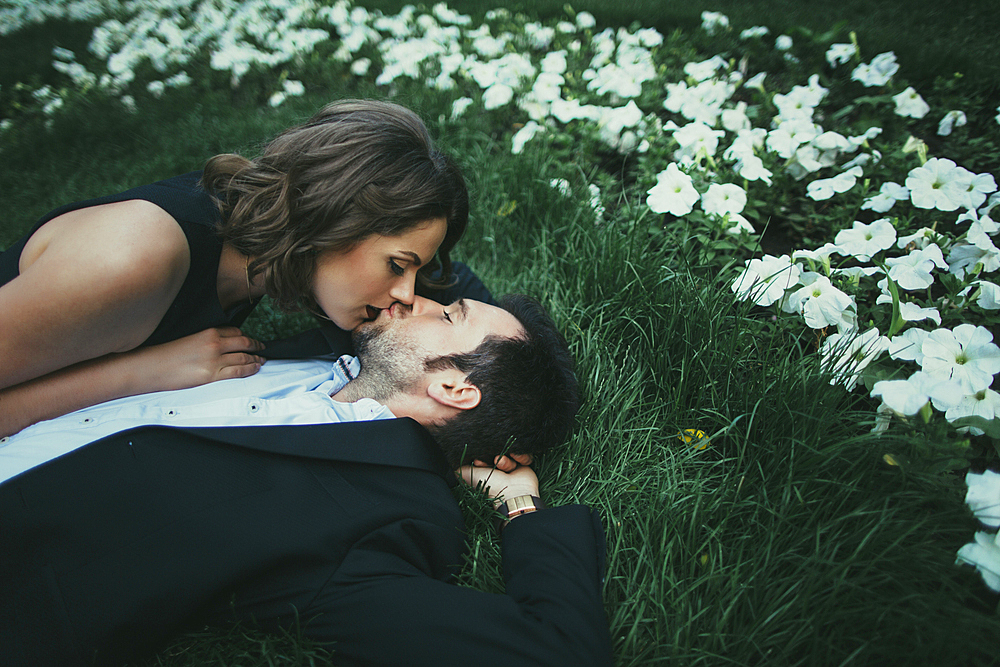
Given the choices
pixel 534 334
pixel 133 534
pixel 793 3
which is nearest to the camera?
pixel 133 534

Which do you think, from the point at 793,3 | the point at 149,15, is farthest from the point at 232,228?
the point at 149,15

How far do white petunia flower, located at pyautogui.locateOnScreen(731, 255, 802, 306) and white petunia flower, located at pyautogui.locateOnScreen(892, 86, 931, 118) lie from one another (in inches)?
61.3

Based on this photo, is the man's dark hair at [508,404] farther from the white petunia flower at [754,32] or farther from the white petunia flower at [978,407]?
the white petunia flower at [754,32]

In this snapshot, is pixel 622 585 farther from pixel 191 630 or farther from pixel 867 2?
pixel 867 2

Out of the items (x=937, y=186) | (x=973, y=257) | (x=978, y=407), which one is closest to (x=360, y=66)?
(x=937, y=186)

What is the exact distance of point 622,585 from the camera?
1.61 meters

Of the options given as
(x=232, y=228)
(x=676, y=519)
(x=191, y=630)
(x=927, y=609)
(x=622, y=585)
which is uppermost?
(x=232, y=228)

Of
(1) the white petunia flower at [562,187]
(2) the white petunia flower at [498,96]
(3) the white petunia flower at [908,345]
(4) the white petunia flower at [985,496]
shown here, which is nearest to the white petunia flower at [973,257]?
(3) the white petunia flower at [908,345]

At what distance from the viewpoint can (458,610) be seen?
52.4 inches

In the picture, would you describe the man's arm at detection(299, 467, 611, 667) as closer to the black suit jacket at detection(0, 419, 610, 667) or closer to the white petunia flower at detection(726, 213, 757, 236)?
the black suit jacket at detection(0, 419, 610, 667)

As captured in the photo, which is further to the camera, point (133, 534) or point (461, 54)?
point (461, 54)

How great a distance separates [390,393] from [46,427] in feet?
3.58

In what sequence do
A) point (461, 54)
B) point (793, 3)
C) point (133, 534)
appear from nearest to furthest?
point (133, 534) → point (461, 54) → point (793, 3)

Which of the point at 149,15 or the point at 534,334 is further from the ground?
the point at 149,15
